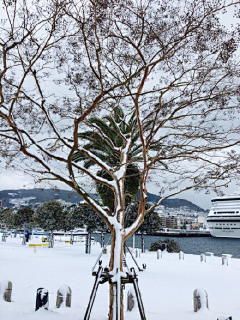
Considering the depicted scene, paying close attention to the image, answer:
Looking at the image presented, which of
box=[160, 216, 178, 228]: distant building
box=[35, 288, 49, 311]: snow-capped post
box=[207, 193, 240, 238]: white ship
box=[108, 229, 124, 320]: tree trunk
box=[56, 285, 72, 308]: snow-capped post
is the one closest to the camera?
box=[108, 229, 124, 320]: tree trunk

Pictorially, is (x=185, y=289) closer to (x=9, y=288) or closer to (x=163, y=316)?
(x=163, y=316)

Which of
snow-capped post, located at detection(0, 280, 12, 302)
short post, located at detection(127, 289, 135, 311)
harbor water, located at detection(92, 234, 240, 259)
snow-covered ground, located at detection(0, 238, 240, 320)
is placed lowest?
harbor water, located at detection(92, 234, 240, 259)

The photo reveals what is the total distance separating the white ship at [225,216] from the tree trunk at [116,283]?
63.1 metres

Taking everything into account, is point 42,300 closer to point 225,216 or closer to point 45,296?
point 45,296

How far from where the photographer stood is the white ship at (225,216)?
207 ft

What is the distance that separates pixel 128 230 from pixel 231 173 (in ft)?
10.7

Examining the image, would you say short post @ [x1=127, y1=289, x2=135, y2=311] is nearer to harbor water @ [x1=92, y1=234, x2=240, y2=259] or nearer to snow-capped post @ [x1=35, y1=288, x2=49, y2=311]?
snow-capped post @ [x1=35, y1=288, x2=49, y2=311]

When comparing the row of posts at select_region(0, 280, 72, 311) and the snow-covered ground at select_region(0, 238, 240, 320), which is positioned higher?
the row of posts at select_region(0, 280, 72, 311)

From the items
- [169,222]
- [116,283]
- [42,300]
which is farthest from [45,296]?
[169,222]

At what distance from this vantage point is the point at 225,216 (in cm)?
6581

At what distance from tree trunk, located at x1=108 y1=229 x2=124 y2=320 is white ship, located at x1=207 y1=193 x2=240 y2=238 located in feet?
207

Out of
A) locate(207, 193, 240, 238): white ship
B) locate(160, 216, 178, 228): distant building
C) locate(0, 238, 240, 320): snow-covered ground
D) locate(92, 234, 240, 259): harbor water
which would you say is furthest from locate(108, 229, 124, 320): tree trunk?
locate(160, 216, 178, 228): distant building

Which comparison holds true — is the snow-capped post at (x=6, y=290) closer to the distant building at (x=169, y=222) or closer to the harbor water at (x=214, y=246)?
the harbor water at (x=214, y=246)

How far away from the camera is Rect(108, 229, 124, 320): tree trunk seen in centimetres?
482
